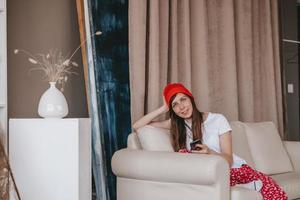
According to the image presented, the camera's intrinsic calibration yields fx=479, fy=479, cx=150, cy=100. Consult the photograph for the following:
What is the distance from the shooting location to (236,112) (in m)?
4.49

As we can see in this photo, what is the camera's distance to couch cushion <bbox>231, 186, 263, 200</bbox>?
8.96 feet

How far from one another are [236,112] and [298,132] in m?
1.54

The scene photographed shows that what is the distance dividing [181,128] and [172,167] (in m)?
0.58

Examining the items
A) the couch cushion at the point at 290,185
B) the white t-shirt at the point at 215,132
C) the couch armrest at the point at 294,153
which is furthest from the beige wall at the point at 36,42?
the couch armrest at the point at 294,153

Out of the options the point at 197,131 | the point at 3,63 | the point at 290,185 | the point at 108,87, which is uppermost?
the point at 3,63

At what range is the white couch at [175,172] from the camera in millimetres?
2664

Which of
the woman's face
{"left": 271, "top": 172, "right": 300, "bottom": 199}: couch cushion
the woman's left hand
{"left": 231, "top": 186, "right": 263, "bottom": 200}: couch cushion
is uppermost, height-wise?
the woman's face

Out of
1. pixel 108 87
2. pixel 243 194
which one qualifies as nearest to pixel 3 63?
pixel 108 87

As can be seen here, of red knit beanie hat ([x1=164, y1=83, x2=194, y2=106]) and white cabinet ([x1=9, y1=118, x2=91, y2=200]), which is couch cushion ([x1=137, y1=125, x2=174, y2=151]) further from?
white cabinet ([x1=9, y1=118, x2=91, y2=200])

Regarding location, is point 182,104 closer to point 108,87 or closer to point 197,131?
point 197,131

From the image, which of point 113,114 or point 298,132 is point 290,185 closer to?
point 113,114

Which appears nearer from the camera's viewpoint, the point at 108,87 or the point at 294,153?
the point at 108,87

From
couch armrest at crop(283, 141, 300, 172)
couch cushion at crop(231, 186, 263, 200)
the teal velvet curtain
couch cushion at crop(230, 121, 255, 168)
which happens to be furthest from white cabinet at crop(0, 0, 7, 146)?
couch armrest at crop(283, 141, 300, 172)

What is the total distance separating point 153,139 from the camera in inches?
125
